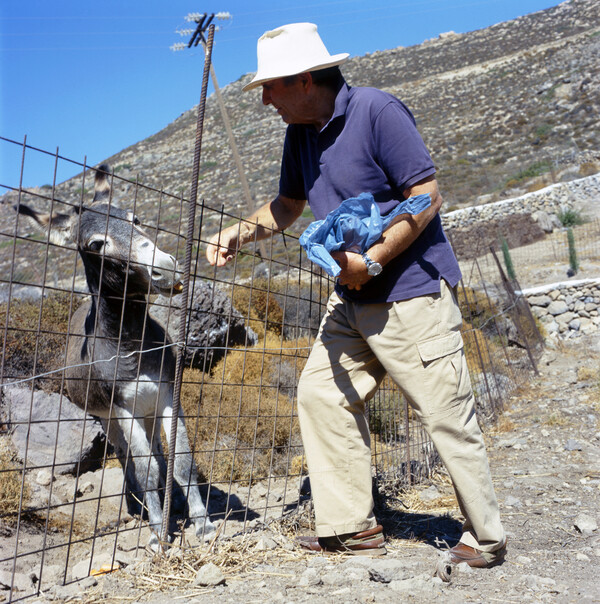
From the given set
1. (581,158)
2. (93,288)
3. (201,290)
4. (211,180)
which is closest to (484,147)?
(581,158)

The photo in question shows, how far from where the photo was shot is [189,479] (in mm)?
3842

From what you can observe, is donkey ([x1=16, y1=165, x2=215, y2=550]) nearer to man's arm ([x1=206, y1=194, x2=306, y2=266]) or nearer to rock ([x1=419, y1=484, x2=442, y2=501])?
man's arm ([x1=206, y1=194, x2=306, y2=266])

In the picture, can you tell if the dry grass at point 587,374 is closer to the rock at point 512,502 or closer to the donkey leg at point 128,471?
the rock at point 512,502

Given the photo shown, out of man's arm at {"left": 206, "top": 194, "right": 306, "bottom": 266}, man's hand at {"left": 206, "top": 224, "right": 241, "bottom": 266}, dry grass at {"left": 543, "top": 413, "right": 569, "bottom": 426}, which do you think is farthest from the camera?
dry grass at {"left": 543, "top": 413, "right": 569, "bottom": 426}

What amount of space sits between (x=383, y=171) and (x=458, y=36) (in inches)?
2880

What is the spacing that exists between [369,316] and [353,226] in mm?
510


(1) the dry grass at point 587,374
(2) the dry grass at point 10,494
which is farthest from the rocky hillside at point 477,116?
(2) the dry grass at point 10,494

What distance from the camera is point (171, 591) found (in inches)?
106

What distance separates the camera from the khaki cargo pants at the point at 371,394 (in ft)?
9.20

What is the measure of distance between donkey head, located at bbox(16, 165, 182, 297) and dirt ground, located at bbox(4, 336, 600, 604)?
60.2 inches

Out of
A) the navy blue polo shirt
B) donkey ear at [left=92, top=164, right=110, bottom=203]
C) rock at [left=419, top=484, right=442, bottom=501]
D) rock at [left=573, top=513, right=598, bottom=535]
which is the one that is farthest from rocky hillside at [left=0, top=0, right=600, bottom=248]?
rock at [left=573, top=513, right=598, bottom=535]

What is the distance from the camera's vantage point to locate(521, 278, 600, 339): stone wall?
1291 centimetres

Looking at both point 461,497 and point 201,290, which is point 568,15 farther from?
point 461,497

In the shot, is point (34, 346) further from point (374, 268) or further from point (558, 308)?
point (558, 308)
